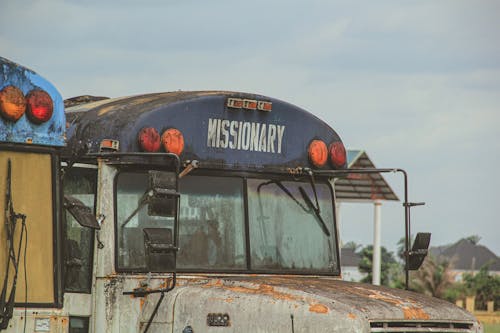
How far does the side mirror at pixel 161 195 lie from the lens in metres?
6.96

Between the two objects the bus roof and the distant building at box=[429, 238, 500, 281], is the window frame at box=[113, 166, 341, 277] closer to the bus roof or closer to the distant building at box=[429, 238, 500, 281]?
the bus roof

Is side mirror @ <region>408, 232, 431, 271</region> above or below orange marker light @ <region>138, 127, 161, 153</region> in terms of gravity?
below

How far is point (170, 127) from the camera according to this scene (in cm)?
812

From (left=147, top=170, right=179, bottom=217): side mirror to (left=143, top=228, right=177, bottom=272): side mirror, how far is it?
0.37 ft

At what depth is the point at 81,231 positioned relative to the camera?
25.7 feet

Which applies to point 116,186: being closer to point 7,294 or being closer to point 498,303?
point 7,294

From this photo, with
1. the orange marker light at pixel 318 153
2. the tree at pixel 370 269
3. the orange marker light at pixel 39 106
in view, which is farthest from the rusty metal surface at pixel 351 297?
the tree at pixel 370 269

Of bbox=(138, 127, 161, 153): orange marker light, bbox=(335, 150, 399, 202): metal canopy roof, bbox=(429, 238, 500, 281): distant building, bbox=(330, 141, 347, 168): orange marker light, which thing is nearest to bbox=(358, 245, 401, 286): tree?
bbox=(335, 150, 399, 202): metal canopy roof

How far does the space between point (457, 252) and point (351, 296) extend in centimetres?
9644

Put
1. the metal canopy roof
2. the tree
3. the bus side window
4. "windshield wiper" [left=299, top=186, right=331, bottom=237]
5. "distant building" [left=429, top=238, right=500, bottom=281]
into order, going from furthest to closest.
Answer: "distant building" [left=429, top=238, right=500, bottom=281]
the tree
the metal canopy roof
"windshield wiper" [left=299, top=186, right=331, bottom=237]
the bus side window

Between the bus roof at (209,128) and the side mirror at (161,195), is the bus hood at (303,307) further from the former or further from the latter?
the bus roof at (209,128)

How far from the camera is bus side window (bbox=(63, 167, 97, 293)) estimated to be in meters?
7.77

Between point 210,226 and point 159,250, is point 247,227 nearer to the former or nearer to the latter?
point 210,226

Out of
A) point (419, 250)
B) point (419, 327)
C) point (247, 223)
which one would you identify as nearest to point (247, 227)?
point (247, 223)
